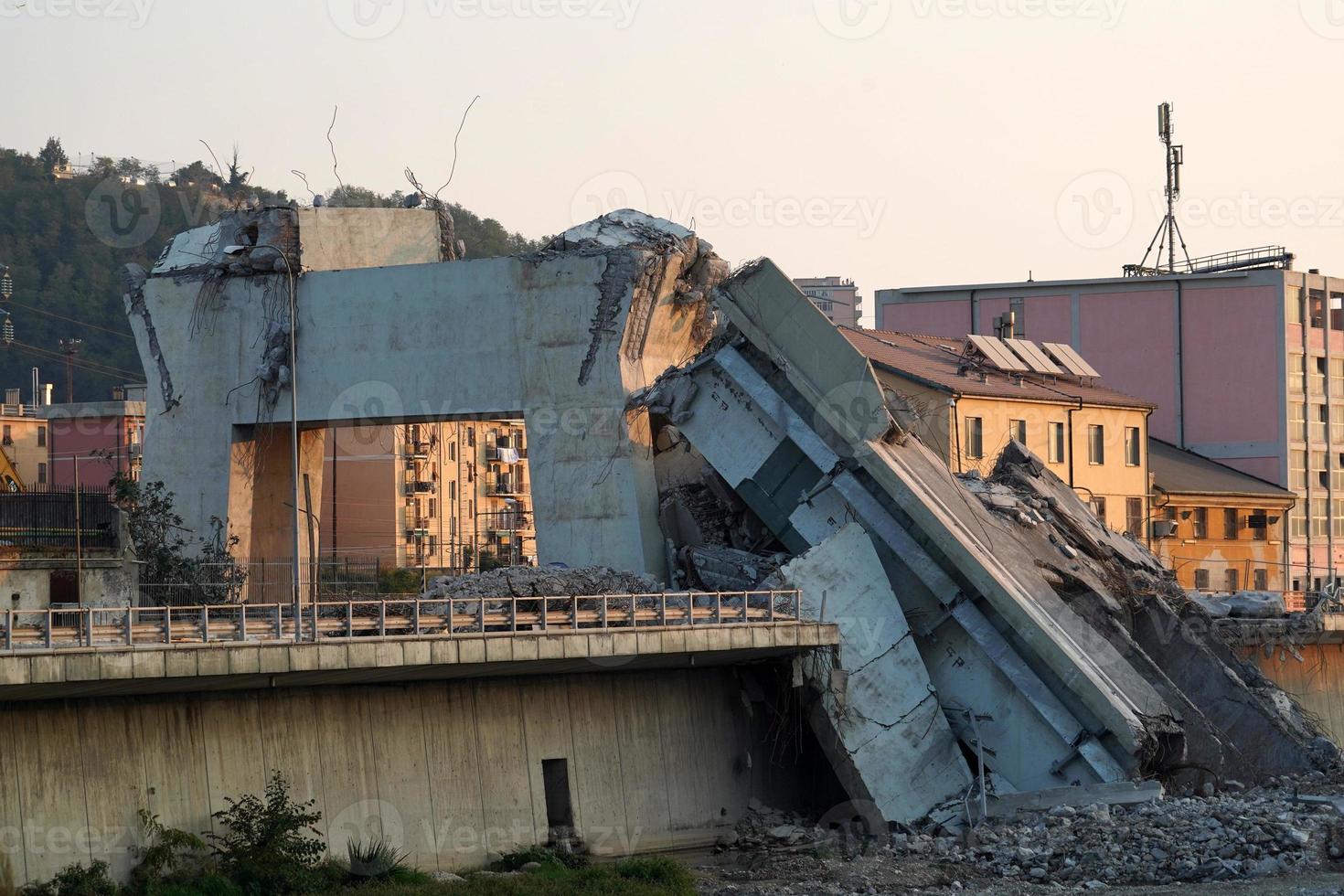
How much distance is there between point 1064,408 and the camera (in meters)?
51.1

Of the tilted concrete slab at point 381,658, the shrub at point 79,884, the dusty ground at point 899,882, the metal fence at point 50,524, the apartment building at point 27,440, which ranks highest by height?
the apartment building at point 27,440

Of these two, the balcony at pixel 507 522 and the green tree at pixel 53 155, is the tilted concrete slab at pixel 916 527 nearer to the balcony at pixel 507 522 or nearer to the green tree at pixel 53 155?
the balcony at pixel 507 522

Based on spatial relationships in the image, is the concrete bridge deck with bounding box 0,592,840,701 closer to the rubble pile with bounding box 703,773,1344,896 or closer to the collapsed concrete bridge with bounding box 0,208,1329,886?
the collapsed concrete bridge with bounding box 0,208,1329,886

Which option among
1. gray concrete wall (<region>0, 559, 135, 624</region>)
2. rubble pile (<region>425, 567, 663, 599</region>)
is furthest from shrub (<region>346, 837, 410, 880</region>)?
gray concrete wall (<region>0, 559, 135, 624</region>)

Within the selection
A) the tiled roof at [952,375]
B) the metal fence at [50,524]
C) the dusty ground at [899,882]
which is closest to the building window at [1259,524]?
the tiled roof at [952,375]

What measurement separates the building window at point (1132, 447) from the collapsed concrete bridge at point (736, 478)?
9.66 metres

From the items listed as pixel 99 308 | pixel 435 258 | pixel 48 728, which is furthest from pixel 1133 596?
pixel 99 308

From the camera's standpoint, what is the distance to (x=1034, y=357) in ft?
176

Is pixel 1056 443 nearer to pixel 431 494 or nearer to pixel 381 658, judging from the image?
pixel 381 658

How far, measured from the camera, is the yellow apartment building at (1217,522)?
5709 centimetres

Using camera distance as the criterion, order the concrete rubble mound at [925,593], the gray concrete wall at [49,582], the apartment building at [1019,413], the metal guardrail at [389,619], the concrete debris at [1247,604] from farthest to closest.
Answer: the concrete debris at [1247,604] → the apartment building at [1019,413] → the gray concrete wall at [49,582] → the concrete rubble mound at [925,593] → the metal guardrail at [389,619]

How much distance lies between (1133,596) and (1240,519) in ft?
71.3

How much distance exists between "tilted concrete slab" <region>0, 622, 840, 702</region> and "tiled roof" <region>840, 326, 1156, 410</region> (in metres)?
13.7
